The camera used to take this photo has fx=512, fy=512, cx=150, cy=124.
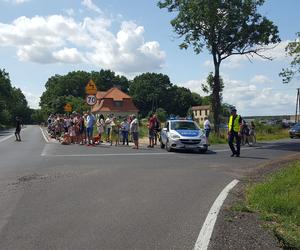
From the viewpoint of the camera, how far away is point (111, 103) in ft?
338

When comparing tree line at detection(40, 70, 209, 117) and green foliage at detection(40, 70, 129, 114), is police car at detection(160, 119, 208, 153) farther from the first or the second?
green foliage at detection(40, 70, 129, 114)

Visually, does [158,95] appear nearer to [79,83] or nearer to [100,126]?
[79,83]

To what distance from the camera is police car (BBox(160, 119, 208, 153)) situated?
21.8 metres

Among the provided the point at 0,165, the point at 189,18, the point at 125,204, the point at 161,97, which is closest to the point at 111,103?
the point at 161,97

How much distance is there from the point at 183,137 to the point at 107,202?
12858mm

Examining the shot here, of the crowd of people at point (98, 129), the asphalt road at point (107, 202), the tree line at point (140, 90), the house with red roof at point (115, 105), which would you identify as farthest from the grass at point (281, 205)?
the tree line at point (140, 90)

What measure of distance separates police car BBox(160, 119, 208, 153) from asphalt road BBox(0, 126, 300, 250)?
216 inches

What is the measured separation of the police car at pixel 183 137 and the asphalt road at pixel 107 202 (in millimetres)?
5486

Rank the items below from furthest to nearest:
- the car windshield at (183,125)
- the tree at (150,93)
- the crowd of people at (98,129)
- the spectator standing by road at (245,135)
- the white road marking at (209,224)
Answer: the tree at (150,93), the spectator standing by road at (245,135), the crowd of people at (98,129), the car windshield at (183,125), the white road marking at (209,224)

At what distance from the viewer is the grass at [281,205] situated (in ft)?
23.5

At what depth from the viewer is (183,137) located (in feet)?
71.7

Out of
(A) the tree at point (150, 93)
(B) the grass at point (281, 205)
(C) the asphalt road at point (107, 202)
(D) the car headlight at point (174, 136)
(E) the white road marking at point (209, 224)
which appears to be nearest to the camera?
(E) the white road marking at point (209, 224)

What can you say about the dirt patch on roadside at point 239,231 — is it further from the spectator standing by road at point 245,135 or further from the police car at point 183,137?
the spectator standing by road at point 245,135

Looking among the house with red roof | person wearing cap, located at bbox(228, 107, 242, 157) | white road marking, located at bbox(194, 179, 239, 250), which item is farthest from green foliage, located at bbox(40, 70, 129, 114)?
white road marking, located at bbox(194, 179, 239, 250)
